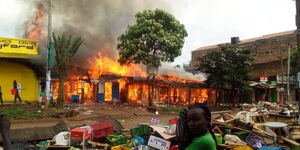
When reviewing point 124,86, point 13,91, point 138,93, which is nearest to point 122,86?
point 124,86

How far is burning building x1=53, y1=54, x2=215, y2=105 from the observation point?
97.3 feet

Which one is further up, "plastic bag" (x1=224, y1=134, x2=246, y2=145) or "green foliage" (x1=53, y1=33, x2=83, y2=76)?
"green foliage" (x1=53, y1=33, x2=83, y2=76)

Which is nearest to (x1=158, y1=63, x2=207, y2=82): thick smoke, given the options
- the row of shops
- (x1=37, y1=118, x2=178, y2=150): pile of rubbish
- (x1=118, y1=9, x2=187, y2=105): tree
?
the row of shops

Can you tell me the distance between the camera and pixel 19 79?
2644 centimetres

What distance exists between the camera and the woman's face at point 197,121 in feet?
10.5

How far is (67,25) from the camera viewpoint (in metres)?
33.0

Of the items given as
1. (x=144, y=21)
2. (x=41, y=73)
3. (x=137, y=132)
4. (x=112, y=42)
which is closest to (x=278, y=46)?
(x=112, y=42)

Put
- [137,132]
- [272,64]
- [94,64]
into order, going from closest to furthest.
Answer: [137,132] < [94,64] < [272,64]

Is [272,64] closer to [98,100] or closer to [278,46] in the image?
[278,46]

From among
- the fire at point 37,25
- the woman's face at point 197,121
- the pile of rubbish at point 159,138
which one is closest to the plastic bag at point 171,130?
the pile of rubbish at point 159,138

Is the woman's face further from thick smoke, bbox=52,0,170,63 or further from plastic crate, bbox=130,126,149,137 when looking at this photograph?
thick smoke, bbox=52,0,170,63

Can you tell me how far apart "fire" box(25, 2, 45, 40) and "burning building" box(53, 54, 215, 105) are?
16.1 ft

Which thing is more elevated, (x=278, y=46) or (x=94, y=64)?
(x=278, y=46)

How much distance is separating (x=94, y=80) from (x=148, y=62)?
5.41 meters
